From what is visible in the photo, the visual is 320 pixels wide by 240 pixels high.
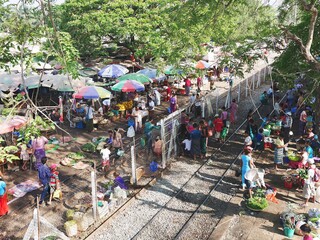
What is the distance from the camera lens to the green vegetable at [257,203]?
9.69 metres

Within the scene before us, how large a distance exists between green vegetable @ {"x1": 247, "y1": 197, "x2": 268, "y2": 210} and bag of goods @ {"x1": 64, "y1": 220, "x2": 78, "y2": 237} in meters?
4.78

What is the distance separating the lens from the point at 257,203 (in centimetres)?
973

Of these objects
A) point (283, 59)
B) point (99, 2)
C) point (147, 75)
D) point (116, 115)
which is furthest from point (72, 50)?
point (99, 2)

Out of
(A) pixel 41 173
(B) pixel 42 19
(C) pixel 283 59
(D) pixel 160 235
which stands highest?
(B) pixel 42 19

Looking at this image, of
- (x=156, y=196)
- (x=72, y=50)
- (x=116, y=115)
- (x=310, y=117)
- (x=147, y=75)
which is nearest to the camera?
(x=72, y=50)

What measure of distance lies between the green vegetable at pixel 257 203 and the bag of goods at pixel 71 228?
4.78m

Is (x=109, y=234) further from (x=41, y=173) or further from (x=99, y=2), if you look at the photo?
(x=99, y=2)

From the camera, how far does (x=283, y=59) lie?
1422 centimetres

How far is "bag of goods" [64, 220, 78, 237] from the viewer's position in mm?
8734

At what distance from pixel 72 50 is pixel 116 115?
425 inches

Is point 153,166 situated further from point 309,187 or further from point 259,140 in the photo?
point 309,187

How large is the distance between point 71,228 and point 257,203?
5.03m

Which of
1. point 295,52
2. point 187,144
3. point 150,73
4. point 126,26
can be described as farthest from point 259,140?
point 126,26

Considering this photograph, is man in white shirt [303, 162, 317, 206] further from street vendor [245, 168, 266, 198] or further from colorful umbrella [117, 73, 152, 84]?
colorful umbrella [117, 73, 152, 84]
